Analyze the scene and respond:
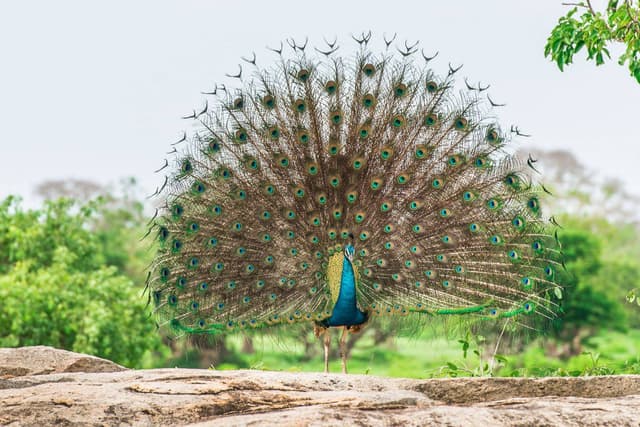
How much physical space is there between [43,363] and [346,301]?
3504mm

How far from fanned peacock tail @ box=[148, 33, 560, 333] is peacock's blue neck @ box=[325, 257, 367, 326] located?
0.45ft

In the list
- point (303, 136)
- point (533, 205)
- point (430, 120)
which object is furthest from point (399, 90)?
point (533, 205)

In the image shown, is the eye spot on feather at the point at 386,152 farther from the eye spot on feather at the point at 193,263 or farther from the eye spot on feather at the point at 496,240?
the eye spot on feather at the point at 193,263

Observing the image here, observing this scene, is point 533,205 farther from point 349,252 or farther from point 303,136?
point 303,136

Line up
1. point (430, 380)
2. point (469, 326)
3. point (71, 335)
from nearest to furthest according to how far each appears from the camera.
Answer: point (430, 380) → point (469, 326) → point (71, 335)

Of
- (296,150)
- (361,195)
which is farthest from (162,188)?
(361,195)

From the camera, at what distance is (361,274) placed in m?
9.86

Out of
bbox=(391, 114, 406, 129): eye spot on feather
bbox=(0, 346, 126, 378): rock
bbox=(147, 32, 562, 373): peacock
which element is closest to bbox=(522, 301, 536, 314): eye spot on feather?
bbox=(147, 32, 562, 373): peacock

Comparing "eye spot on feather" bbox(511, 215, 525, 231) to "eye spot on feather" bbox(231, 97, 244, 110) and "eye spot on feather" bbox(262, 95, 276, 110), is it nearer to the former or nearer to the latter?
"eye spot on feather" bbox(262, 95, 276, 110)

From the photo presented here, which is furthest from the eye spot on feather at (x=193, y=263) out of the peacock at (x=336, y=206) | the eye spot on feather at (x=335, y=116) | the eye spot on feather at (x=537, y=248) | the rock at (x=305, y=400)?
the eye spot on feather at (x=537, y=248)

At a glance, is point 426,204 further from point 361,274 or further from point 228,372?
point 228,372

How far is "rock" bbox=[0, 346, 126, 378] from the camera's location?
7.07 meters

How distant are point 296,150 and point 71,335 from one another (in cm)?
781

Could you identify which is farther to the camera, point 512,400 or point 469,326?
point 469,326
